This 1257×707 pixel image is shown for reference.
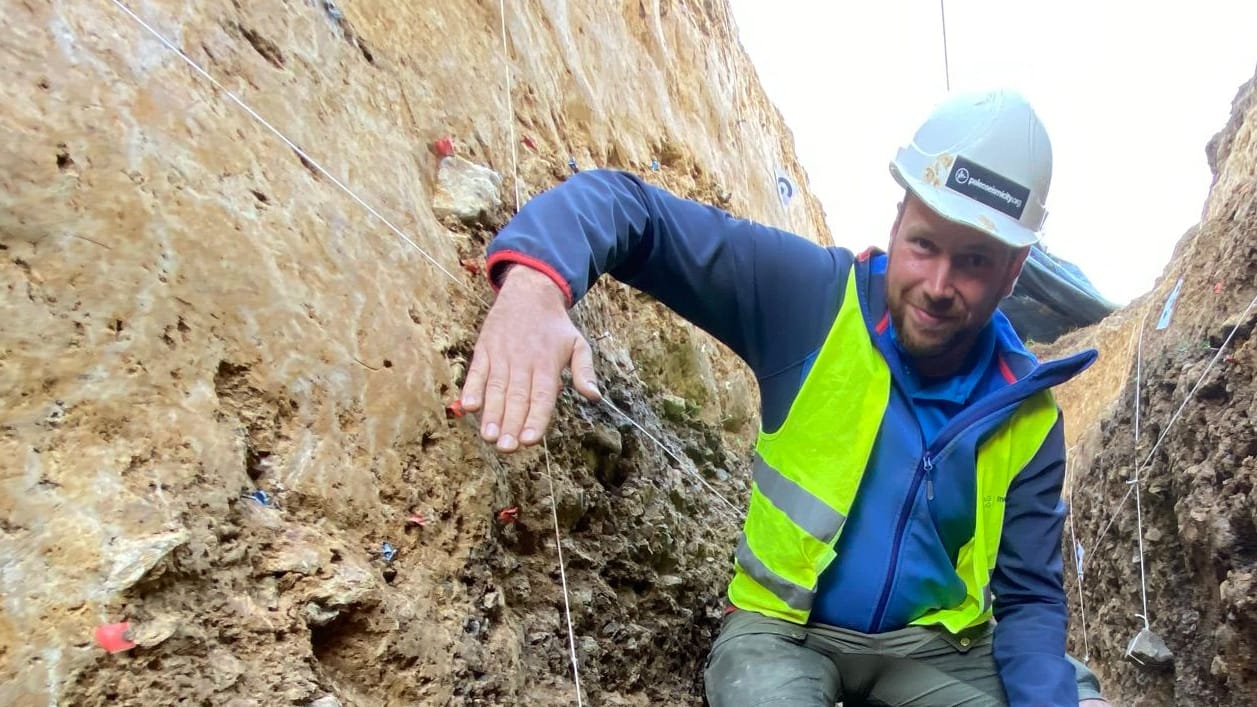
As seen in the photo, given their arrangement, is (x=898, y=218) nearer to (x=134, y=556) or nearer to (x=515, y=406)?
(x=515, y=406)

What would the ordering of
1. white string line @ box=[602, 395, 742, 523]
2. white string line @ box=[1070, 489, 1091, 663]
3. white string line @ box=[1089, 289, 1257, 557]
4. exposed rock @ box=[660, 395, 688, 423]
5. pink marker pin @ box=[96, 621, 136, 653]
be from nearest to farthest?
pink marker pin @ box=[96, 621, 136, 653] < white string line @ box=[602, 395, 742, 523] < exposed rock @ box=[660, 395, 688, 423] < white string line @ box=[1089, 289, 1257, 557] < white string line @ box=[1070, 489, 1091, 663]

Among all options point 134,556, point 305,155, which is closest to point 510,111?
point 305,155

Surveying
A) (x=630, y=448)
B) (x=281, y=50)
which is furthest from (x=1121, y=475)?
(x=281, y=50)

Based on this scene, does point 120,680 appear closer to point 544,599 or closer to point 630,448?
point 544,599

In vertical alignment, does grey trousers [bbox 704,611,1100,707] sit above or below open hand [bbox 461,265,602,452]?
below

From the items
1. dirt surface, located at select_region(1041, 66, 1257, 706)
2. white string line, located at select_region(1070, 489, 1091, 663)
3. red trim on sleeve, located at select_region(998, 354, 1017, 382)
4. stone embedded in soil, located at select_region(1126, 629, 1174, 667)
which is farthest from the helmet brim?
white string line, located at select_region(1070, 489, 1091, 663)

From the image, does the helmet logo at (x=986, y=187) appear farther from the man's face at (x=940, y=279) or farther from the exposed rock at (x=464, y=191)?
→ the exposed rock at (x=464, y=191)

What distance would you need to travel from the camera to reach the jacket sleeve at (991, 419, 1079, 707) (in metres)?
1.96

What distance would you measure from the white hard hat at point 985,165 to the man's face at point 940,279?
0.04 meters

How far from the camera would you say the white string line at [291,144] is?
139 cm

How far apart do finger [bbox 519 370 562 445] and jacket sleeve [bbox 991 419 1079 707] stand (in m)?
1.28

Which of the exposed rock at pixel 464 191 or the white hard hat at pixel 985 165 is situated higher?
the white hard hat at pixel 985 165

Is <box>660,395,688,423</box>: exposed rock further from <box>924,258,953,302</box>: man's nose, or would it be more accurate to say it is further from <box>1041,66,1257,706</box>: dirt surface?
<box>1041,66,1257,706</box>: dirt surface

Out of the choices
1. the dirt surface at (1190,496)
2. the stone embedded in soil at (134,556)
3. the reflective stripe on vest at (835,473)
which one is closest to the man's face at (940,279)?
the reflective stripe on vest at (835,473)
